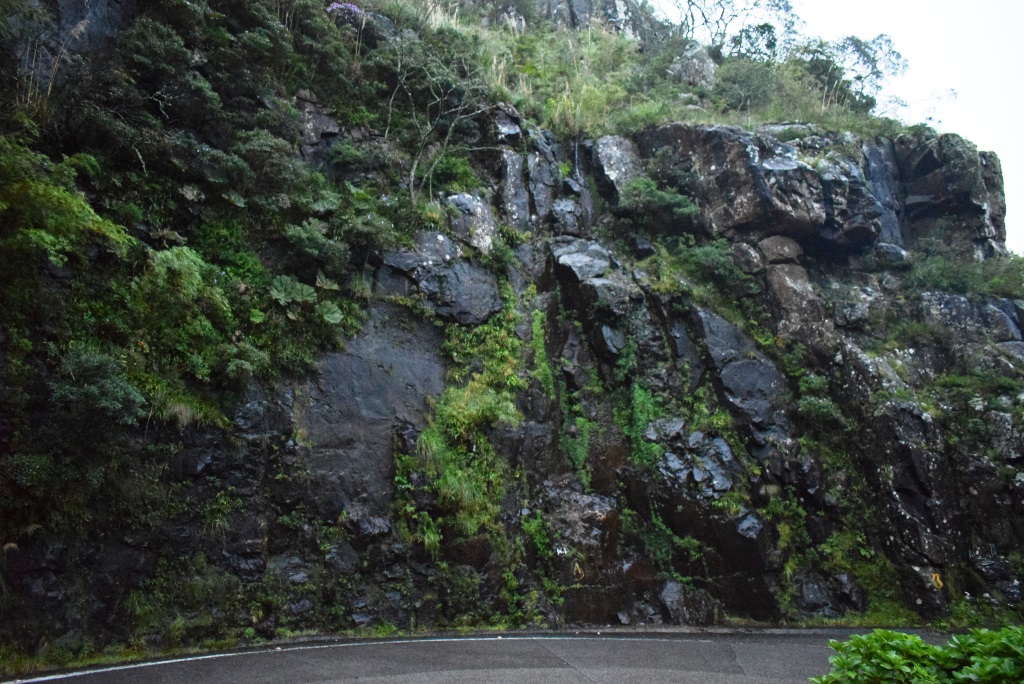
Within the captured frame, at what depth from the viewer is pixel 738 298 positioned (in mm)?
12211

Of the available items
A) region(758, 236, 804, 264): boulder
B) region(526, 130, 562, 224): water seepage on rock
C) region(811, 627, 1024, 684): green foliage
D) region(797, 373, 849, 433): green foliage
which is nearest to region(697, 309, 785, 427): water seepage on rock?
region(797, 373, 849, 433): green foliage

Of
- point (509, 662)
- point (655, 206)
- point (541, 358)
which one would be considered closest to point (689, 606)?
point (509, 662)

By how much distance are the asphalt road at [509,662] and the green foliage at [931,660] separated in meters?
2.91

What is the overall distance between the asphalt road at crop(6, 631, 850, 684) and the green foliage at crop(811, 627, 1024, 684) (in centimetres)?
291

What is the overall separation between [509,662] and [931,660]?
4.15 metres

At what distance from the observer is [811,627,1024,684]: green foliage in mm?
3074

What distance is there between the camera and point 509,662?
634 centimetres

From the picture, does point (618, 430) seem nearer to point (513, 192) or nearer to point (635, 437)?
point (635, 437)

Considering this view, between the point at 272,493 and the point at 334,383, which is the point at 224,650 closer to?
the point at 272,493

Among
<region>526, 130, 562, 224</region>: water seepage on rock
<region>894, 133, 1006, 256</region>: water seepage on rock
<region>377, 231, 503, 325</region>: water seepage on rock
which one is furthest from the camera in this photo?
<region>894, 133, 1006, 256</region>: water seepage on rock

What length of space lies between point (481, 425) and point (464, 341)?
65.5 inches

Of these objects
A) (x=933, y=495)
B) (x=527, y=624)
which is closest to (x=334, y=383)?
(x=527, y=624)

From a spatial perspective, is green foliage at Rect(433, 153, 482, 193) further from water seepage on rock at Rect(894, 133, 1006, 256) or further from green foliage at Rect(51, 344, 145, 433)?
water seepage on rock at Rect(894, 133, 1006, 256)

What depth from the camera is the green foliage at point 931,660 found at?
10.1 ft
